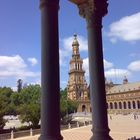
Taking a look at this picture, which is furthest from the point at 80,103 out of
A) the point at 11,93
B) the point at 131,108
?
the point at 11,93

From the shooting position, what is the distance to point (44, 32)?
823 centimetres

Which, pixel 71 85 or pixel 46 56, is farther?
pixel 71 85

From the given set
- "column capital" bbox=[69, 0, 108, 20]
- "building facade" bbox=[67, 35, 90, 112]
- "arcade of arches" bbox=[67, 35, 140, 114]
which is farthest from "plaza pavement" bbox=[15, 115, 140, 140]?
"building facade" bbox=[67, 35, 90, 112]

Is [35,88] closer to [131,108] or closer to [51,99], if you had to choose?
[131,108]

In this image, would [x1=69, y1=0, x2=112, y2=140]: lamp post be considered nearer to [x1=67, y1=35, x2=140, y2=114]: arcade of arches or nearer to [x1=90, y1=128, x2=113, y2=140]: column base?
[x1=90, y1=128, x2=113, y2=140]: column base

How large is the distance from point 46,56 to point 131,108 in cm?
12156

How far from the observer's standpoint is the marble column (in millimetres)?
7633

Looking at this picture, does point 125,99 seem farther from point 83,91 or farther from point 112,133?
point 112,133

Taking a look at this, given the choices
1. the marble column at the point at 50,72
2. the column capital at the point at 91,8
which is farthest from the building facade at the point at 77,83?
the marble column at the point at 50,72

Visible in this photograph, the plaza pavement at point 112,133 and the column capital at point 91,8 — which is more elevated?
the column capital at point 91,8

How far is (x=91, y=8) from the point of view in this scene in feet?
38.6

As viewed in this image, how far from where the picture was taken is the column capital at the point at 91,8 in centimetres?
1175

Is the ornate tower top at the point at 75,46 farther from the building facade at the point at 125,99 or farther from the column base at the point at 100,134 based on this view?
the column base at the point at 100,134

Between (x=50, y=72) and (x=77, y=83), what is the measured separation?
12443cm
